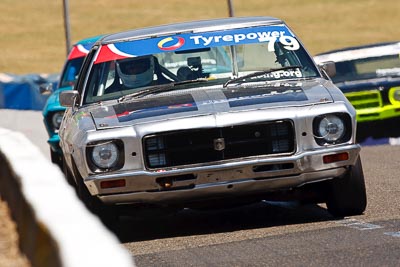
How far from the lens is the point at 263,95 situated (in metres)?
8.47

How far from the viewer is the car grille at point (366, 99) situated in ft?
48.7

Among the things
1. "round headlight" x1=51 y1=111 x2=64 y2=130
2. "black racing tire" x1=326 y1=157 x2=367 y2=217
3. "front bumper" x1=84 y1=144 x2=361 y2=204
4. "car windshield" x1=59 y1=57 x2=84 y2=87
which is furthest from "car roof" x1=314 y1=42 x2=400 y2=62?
"front bumper" x1=84 y1=144 x2=361 y2=204

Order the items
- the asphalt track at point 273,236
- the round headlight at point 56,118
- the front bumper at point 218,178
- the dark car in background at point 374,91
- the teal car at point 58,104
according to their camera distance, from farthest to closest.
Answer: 1. the round headlight at point 56,118
2. the teal car at point 58,104
3. the dark car in background at point 374,91
4. the front bumper at point 218,178
5. the asphalt track at point 273,236

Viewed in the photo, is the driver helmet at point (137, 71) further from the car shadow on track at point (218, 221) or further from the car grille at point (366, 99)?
the car grille at point (366, 99)

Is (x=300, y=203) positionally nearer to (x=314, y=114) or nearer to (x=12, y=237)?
(x=314, y=114)

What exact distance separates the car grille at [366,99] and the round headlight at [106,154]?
7.24 metres

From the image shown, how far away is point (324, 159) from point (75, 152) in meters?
1.69

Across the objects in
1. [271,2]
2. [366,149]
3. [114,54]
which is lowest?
[271,2]

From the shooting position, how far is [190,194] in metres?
8.13

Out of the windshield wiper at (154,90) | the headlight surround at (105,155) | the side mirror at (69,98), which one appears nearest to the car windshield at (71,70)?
the side mirror at (69,98)

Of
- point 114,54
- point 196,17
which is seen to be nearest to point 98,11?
point 196,17

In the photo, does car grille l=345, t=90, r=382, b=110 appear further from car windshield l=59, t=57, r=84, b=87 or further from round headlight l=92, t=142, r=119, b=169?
round headlight l=92, t=142, r=119, b=169

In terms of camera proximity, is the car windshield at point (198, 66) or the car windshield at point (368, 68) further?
the car windshield at point (368, 68)

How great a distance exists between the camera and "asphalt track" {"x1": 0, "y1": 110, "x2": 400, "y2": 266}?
6984 millimetres
